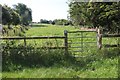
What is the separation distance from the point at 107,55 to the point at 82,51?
151 centimetres

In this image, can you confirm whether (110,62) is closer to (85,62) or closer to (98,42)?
(85,62)

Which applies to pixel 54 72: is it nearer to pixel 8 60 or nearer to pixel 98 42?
pixel 8 60

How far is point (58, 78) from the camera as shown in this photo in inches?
382

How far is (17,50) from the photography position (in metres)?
12.8

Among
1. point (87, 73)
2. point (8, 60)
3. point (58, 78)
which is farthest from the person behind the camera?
point (8, 60)

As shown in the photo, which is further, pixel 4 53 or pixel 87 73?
pixel 4 53

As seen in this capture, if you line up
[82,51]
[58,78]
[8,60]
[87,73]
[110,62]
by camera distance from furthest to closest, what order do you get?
[82,51] → [8,60] → [110,62] → [87,73] → [58,78]

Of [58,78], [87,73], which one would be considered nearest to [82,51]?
[87,73]

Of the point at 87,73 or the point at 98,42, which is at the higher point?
the point at 98,42

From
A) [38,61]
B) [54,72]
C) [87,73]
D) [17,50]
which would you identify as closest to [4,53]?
[17,50]

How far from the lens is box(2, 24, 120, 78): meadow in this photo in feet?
33.5

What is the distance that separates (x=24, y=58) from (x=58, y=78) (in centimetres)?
305

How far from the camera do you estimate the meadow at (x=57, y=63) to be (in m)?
10.2

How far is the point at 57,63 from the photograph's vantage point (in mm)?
11805
